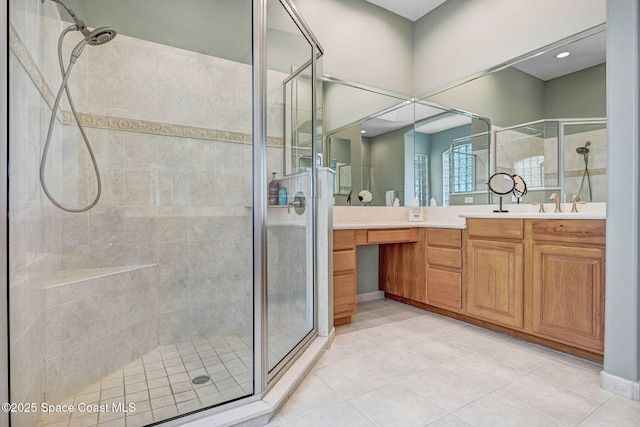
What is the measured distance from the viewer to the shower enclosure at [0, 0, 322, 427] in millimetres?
1354

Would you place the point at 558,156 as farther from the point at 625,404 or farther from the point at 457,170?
the point at 625,404

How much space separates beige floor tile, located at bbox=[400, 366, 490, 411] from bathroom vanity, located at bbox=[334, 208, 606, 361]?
2.44 feet

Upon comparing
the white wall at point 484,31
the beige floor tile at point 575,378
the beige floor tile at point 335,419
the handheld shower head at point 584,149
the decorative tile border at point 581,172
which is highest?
the white wall at point 484,31

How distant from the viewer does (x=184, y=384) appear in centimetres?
158

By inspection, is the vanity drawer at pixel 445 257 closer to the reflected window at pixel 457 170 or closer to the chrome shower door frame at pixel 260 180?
the reflected window at pixel 457 170

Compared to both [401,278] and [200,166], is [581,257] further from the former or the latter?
[200,166]

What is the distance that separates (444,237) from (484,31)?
193cm

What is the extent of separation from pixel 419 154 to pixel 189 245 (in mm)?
2387

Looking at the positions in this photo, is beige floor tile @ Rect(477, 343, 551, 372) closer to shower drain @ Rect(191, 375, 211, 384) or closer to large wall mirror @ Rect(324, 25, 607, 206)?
large wall mirror @ Rect(324, 25, 607, 206)

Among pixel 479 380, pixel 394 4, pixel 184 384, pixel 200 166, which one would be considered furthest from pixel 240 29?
pixel 479 380

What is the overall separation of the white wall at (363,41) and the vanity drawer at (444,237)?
63.3 inches

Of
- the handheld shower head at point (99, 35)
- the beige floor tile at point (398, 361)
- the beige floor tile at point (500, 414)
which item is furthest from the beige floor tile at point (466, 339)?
the handheld shower head at point (99, 35)

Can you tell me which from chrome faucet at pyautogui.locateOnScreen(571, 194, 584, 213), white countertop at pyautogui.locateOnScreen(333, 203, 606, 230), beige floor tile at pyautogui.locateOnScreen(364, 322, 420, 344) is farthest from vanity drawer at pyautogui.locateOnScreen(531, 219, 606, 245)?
beige floor tile at pyautogui.locateOnScreen(364, 322, 420, 344)

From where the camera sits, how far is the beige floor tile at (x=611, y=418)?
4.46 ft
